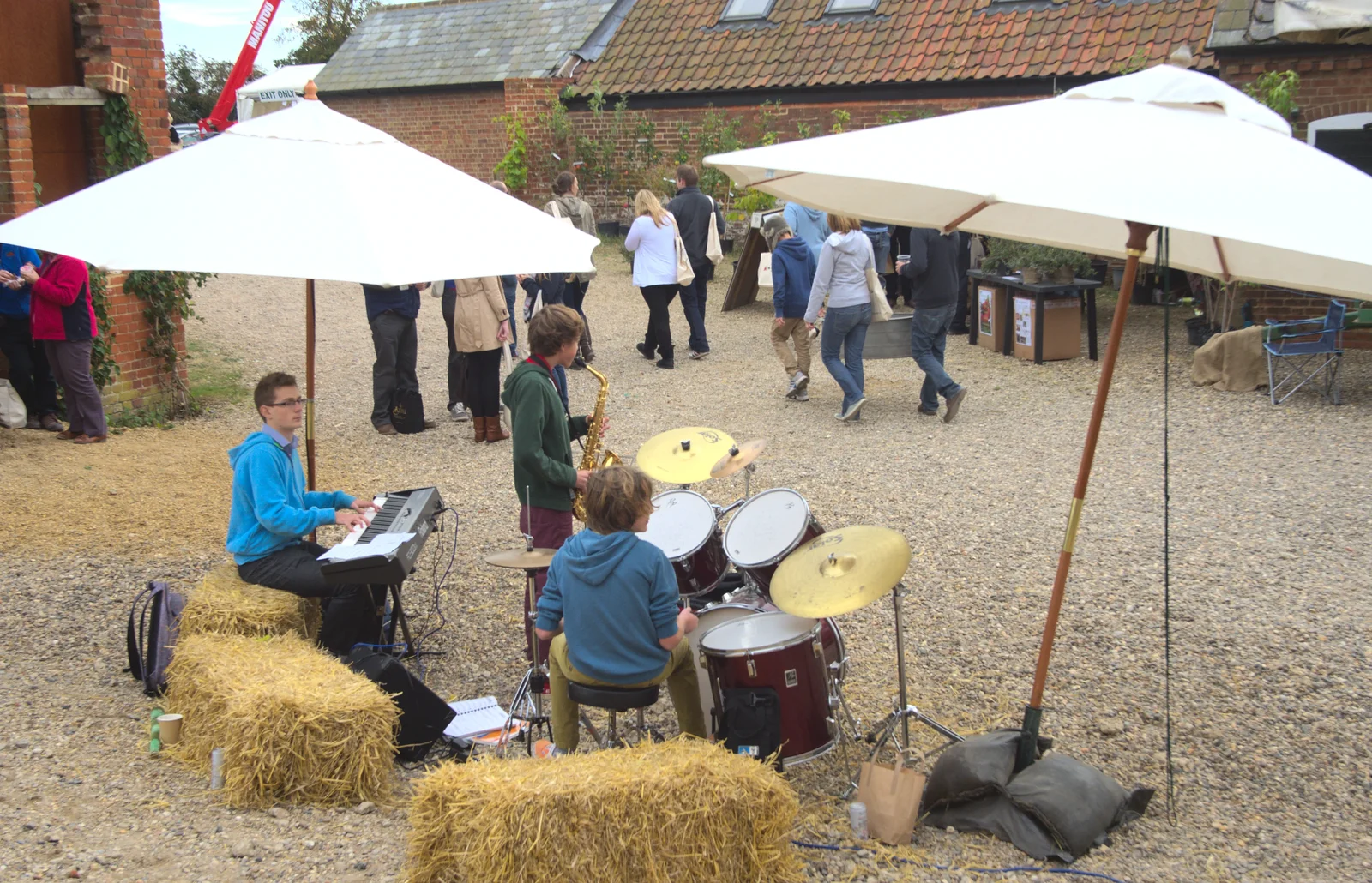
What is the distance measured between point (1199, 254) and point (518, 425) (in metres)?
2.90

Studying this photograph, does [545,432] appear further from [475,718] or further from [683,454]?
[475,718]

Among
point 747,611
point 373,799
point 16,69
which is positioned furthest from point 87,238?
point 16,69

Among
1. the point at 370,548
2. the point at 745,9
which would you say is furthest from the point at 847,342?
the point at 745,9

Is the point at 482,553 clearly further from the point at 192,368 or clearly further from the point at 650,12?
the point at 650,12

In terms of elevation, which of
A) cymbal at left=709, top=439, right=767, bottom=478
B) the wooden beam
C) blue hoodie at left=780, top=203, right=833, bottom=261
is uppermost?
the wooden beam

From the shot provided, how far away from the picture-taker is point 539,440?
16.6 feet

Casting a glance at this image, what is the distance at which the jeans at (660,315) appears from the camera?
11.8 metres

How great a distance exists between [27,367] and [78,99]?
90.1 inches

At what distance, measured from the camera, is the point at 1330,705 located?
193 inches

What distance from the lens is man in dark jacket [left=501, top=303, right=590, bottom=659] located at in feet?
16.5

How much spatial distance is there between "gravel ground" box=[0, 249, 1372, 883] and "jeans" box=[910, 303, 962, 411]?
1.28 ft

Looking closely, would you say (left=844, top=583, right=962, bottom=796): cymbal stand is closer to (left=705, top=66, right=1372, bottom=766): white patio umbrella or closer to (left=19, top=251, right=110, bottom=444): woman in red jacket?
(left=705, top=66, right=1372, bottom=766): white patio umbrella

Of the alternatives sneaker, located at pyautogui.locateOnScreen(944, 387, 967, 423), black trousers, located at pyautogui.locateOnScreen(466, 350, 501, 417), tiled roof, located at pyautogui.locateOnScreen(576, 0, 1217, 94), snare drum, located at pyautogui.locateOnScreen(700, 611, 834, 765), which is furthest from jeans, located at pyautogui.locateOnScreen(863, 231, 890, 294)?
snare drum, located at pyautogui.locateOnScreen(700, 611, 834, 765)

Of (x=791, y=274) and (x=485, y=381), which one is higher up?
(x=791, y=274)
